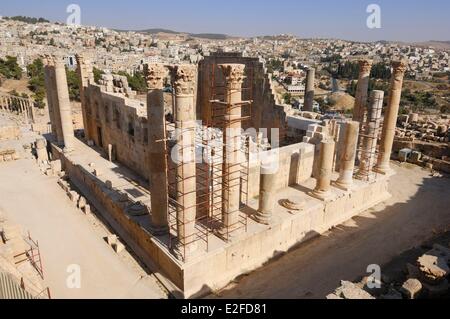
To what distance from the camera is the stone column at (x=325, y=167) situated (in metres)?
14.1

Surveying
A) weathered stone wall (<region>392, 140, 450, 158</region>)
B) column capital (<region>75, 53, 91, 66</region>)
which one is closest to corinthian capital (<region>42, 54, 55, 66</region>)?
column capital (<region>75, 53, 91, 66</region>)

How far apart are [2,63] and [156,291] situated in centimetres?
5473

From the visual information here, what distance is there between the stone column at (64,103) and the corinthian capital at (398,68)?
1772cm

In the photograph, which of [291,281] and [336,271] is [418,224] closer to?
[336,271]

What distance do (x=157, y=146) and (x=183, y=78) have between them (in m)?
2.79

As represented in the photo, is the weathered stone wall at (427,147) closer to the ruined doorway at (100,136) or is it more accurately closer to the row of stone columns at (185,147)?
the row of stone columns at (185,147)

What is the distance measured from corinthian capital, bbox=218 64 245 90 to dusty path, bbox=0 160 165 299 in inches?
267

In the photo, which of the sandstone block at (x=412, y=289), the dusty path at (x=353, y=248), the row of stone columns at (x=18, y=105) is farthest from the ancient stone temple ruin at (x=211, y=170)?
the row of stone columns at (x=18, y=105)

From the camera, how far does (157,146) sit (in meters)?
10.9

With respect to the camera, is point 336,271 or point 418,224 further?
point 418,224

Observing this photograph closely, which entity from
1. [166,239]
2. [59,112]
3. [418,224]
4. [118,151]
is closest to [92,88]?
[59,112]

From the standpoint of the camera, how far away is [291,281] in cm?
1139

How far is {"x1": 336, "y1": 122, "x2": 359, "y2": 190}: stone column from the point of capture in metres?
15.0

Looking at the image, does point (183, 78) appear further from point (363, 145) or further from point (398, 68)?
point (398, 68)
